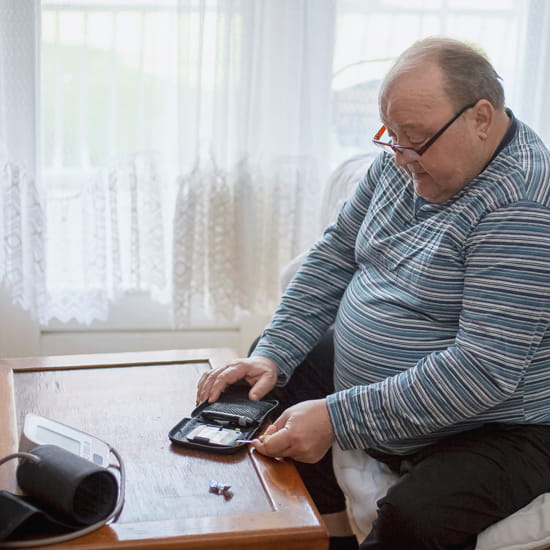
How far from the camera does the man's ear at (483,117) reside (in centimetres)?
118

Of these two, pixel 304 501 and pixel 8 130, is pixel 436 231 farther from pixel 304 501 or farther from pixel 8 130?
pixel 8 130

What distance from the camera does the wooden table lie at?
0.92m

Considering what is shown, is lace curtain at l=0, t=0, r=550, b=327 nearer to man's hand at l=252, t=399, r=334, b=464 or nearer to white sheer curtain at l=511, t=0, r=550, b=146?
white sheer curtain at l=511, t=0, r=550, b=146

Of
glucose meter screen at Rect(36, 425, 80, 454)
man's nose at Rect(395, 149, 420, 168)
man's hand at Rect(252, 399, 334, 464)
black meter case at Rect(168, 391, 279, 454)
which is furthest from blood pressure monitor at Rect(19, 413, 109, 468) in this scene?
man's nose at Rect(395, 149, 420, 168)

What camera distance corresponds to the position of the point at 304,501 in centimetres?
100

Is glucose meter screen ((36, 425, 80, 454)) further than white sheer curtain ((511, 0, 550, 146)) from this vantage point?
No

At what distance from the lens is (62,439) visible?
1.05 meters

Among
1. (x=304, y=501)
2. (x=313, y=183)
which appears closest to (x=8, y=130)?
(x=313, y=183)

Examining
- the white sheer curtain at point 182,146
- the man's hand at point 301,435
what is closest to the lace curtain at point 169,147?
the white sheer curtain at point 182,146

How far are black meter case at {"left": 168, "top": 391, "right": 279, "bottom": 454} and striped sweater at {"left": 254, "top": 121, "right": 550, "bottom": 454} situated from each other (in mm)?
129

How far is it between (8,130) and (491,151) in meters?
1.24

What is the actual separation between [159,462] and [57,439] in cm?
14

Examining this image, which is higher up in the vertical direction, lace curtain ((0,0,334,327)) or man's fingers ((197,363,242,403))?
lace curtain ((0,0,334,327))

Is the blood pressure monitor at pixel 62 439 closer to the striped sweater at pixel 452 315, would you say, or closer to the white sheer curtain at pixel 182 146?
the striped sweater at pixel 452 315
